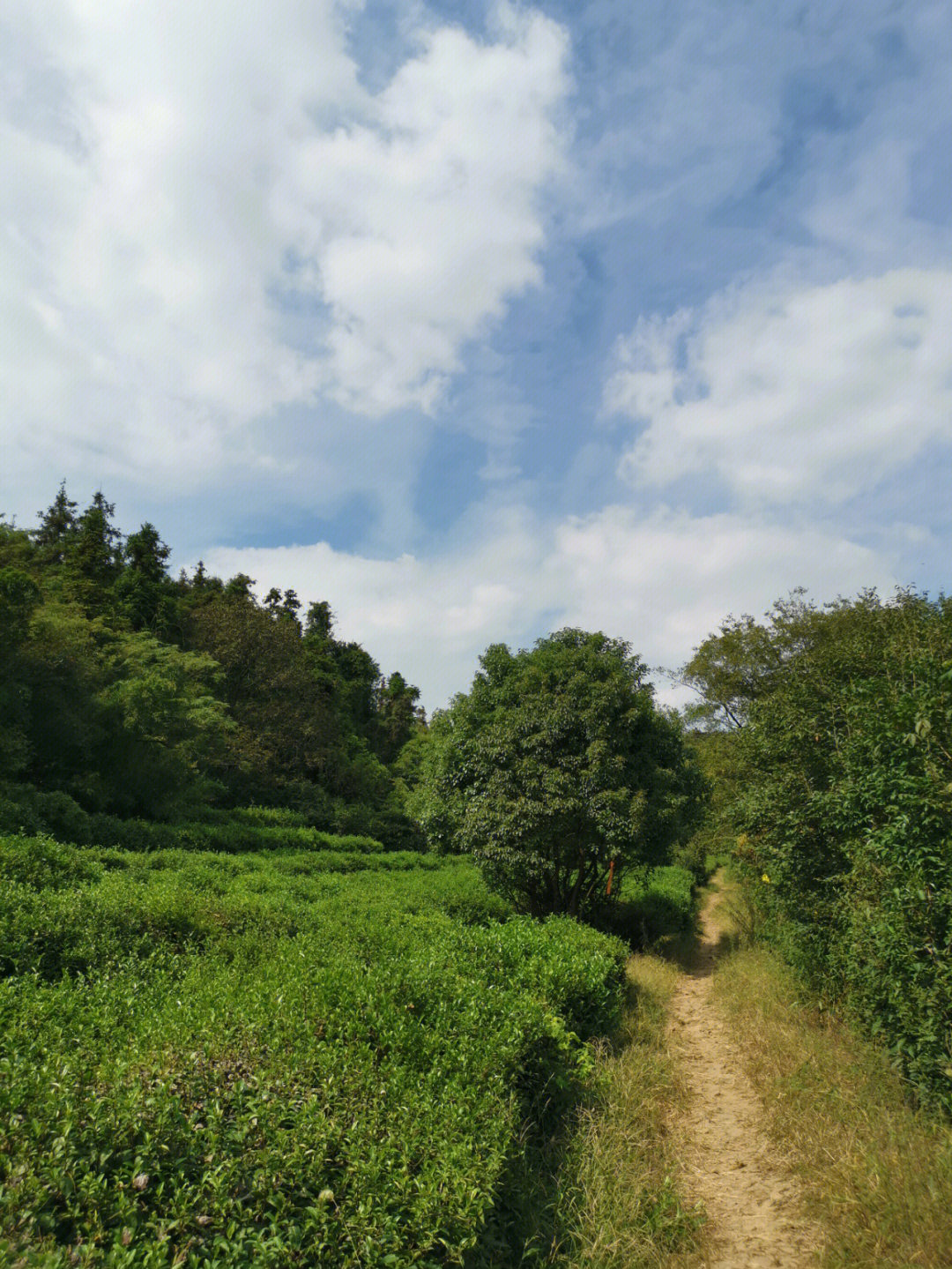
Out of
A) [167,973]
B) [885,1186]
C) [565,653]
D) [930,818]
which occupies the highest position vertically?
[565,653]

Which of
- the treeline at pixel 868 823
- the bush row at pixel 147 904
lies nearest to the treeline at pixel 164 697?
the bush row at pixel 147 904

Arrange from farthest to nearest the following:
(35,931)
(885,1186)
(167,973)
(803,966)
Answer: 1. (803,966)
2. (35,931)
3. (167,973)
4. (885,1186)

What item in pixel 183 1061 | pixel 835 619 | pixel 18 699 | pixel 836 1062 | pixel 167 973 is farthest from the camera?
pixel 18 699

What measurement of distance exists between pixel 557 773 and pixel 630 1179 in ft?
29.7

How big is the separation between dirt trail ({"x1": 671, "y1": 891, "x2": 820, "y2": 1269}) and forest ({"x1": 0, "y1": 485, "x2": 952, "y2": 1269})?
0.28m

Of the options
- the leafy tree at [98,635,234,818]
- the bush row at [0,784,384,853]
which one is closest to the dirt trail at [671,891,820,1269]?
the bush row at [0,784,384,853]

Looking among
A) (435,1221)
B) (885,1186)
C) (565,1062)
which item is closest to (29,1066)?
(435,1221)

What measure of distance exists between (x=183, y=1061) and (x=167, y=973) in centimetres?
289

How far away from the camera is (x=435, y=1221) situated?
11.3 ft

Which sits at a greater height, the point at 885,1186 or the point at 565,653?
the point at 565,653

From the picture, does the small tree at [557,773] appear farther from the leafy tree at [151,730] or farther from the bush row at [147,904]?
the leafy tree at [151,730]

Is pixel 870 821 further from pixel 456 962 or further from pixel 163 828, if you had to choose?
pixel 163 828

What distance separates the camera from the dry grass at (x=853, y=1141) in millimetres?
4472

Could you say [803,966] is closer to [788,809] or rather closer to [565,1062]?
[788,809]
